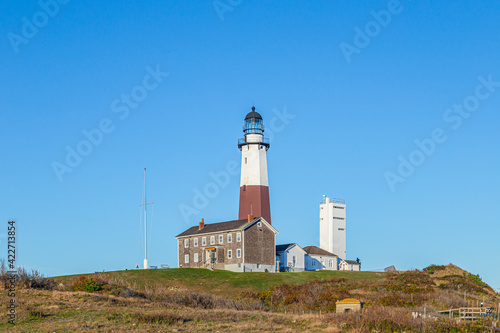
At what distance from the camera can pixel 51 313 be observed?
1008 inches

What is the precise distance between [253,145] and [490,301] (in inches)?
1396

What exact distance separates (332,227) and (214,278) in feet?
93.6

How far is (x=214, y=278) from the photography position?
54.9 meters

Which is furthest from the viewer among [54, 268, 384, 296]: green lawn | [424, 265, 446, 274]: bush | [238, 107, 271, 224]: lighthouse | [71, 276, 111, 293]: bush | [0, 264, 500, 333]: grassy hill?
[238, 107, 271, 224]: lighthouse

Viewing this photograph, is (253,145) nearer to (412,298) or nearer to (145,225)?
(145,225)

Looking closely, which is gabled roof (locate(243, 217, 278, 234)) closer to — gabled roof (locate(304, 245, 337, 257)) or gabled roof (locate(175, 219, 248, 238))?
gabled roof (locate(175, 219, 248, 238))

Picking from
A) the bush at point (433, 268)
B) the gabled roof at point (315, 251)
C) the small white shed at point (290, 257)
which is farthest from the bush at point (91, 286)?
the gabled roof at point (315, 251)

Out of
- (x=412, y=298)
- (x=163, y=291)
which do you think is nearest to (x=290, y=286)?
(x=412, y=298)

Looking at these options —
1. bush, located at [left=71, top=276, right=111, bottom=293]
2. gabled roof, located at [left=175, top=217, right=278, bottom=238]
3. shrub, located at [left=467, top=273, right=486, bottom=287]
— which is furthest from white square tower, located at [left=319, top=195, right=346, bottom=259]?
bush, located at [left=71, top=276, right=111, bottom=293]

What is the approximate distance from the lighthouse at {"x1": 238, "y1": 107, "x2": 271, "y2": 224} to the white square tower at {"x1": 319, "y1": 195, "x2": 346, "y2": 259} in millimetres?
13360

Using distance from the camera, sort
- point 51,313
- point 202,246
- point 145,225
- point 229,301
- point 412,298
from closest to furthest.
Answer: point 51,313, point 229,301, point 412,298, point 145,225, point 202,246

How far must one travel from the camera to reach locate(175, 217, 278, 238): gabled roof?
6471 cm

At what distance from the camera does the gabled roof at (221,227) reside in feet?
212

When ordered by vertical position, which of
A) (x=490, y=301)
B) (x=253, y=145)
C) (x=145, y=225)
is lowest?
(x=490, y=301)
